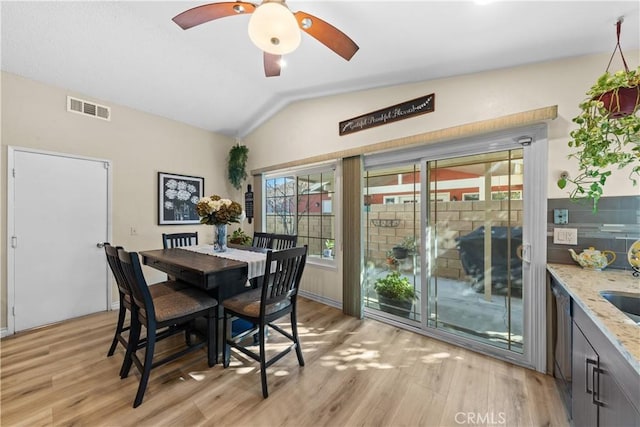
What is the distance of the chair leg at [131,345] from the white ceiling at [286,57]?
2.53 m

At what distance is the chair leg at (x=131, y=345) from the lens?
1916mm

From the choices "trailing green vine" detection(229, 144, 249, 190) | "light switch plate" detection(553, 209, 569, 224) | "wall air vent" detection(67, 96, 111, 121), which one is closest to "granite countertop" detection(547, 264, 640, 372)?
"light switch plate" detection(553, 209, 569, 224)

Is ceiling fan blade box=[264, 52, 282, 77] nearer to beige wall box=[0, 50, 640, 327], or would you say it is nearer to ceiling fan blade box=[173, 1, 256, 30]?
ceiling fan blade box=[173, 1, 256, 30]

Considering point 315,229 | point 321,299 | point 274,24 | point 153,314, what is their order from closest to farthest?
point 274,24
point 153,314
point 321,299
point 315,229

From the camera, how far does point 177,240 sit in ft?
10.7

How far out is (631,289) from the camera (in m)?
1.40

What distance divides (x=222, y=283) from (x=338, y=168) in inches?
79.4

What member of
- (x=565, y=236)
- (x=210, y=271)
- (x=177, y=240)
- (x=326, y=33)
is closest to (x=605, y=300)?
(x=565, y=236)

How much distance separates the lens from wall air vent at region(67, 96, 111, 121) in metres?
2.98

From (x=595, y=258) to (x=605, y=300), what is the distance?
2.55 feet

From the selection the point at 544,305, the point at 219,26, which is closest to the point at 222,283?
the point at 219,26

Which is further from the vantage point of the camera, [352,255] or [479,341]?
[352,255]

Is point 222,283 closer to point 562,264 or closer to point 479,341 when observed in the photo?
point 479,341

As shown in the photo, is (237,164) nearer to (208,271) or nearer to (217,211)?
(217,211)
